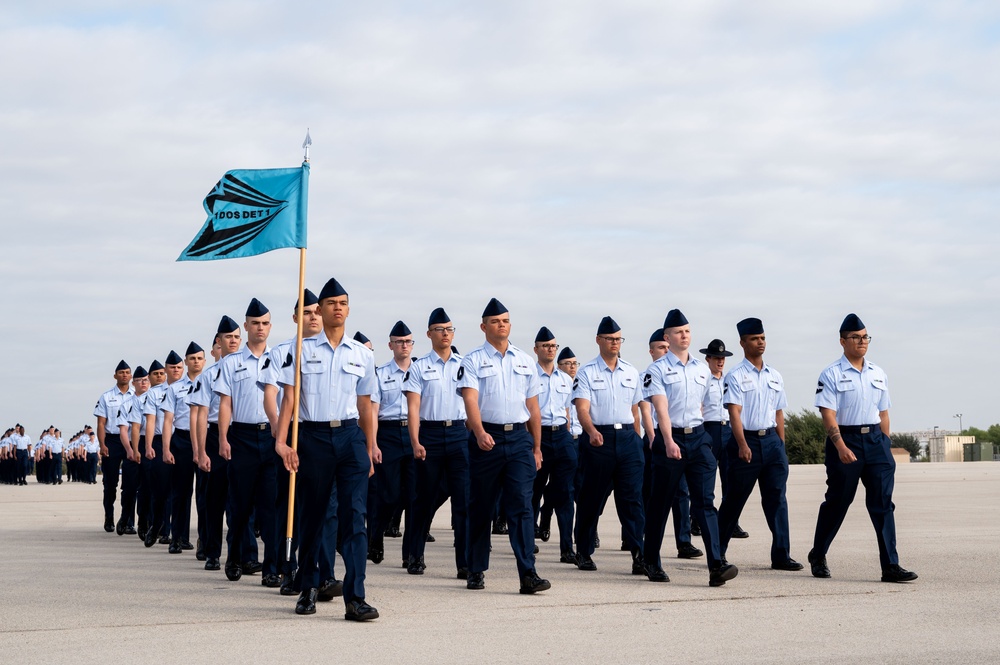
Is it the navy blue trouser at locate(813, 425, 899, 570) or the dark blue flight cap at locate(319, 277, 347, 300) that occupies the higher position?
the dark blue flight cap at locate(319, 277, 347, 300)

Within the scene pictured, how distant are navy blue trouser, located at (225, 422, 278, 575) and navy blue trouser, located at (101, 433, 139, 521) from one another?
255 inches

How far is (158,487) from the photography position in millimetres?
15758

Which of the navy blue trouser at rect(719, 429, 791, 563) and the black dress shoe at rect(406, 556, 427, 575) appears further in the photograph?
the black dress shoe at rect(406, 556, 427, 575)

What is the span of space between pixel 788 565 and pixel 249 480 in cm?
491

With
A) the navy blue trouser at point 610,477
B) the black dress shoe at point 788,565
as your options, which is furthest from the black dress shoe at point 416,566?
the black dress shoe at point 788,565

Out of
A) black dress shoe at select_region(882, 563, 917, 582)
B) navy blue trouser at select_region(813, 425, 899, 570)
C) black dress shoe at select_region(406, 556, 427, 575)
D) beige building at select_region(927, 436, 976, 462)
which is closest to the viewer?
black dress shoe at select_region(882, 563, 917, 582)

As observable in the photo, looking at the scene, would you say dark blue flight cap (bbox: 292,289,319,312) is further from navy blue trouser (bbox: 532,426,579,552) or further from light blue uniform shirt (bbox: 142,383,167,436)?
light blue uniform shirt (bbox: 142,383,167,436)

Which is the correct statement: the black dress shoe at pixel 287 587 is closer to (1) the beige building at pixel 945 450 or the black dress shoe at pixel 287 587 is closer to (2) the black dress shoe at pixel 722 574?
(2) the black dress shoe at pixel 722 574

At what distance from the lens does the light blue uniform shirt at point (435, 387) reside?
12211 millimetres

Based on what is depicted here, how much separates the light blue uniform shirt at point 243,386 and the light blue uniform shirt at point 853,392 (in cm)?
497

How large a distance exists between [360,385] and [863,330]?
4.73 meters

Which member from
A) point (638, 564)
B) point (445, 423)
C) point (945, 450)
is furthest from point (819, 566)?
point (945, 450)

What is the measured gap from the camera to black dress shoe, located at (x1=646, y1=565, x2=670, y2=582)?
35.4ft

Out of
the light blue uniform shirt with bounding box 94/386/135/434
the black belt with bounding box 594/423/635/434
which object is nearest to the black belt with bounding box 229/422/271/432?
the black belt with bounding box 594/423/635/434
